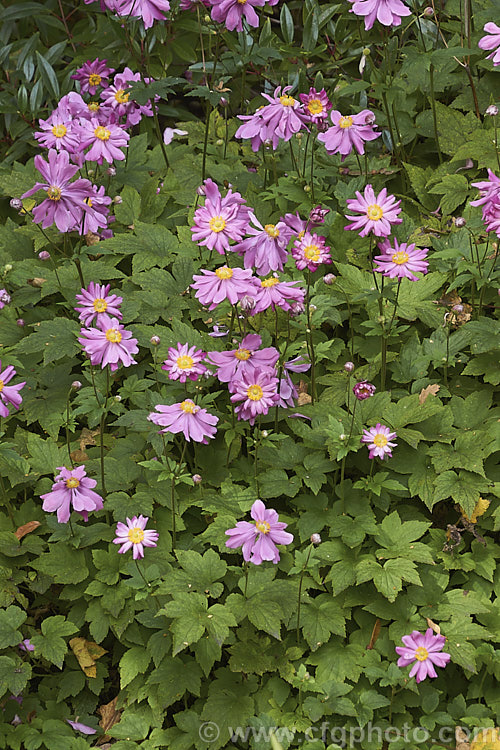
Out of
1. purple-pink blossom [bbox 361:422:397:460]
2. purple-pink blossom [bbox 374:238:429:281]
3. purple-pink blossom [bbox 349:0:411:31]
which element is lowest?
purple-pink blossom [bbox 361:422:397:460]

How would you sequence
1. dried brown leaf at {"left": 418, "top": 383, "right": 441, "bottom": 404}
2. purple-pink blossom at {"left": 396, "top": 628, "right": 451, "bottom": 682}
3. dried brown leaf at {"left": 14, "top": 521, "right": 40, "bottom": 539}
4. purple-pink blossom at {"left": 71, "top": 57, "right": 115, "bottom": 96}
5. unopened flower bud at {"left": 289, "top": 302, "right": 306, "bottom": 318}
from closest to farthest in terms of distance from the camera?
purple-pink blossom at {"left": 396, "top": 628, "right": 451, "bottom": 682} → unopened flower bud at {"left": 289, "top": 302, "right": 306, "bottom": 318} → dried brown leaf at {"left": 14, "top": 521, "right": 40, "bottom": 539} → dried brown leaf at {"left": 418, "top": 383, "right": 441, "bottom": 404} → purple-pink blossom at {"left": 71, "top": 57, "right": 115, "bottom": 96}

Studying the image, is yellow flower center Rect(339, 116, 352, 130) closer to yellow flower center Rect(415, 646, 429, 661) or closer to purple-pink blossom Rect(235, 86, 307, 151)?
purple-pink blossom Rect(235, 86, 307, 151)

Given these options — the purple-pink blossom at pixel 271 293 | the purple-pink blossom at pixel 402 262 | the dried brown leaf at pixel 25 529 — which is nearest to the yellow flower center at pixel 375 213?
the purple-pink blossom at pixel 402 262

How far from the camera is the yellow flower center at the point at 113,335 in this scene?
2.51 meters

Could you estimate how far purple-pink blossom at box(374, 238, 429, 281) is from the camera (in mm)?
2518

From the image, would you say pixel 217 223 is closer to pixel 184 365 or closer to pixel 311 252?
pixel 311 252

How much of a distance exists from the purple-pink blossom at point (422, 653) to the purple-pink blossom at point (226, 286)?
1.12 m

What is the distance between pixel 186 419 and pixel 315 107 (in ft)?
4.70

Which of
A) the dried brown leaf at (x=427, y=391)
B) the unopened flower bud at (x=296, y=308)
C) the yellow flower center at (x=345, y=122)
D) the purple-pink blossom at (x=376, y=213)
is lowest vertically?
the dried brown leaf at (x=427, y=391)

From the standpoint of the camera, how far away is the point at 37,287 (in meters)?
3.35

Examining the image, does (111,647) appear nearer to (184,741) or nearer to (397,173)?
(184,741)

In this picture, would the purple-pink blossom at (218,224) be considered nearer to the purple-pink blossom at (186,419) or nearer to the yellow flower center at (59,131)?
the purple-pink blossom at (186,419)

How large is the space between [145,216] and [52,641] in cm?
197

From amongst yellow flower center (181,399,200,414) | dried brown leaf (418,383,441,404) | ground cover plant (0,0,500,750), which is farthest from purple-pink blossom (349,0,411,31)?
yellow flower center (181,399,200,414)
